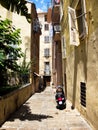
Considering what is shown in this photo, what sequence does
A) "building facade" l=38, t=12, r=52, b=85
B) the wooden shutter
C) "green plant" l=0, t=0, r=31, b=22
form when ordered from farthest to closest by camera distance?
"building facade" l=38, t=12, r=52, b=85 → the wooden shutter → "green plant" l=0, t=0, r=31, b=22

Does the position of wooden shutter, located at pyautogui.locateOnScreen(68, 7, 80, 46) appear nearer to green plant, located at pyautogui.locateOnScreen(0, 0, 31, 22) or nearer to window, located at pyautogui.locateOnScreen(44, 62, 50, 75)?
green plant, located at pyautogui.locateOnScreen(0, 0, 31, 22)

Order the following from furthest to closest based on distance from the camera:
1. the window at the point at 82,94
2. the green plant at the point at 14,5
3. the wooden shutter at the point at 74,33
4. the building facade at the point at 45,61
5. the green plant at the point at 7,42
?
the building facade at the point at 45,61 < the green plant at the point at 7,42 < the window at the point at 82,94 < the wooden shutter at the point at 74,33 < the green plant at the point at 14,5

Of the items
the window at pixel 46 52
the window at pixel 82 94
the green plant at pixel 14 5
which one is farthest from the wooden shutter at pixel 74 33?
the window at pixel 46 52

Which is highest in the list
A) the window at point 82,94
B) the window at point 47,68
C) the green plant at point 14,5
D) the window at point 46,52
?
the window at point 46,52

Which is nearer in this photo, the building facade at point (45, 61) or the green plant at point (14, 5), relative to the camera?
the green plant at point (14, 5)

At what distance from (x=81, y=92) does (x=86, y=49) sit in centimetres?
277

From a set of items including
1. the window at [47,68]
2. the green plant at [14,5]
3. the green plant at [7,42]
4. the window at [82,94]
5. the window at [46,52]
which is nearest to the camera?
the green plant at [14,5]

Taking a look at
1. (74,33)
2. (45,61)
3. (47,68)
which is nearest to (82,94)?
(74,33)

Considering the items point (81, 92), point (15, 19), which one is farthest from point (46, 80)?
point (81, 92)

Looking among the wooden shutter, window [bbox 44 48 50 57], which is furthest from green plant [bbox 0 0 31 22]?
window [bbox 44 48 50 57]

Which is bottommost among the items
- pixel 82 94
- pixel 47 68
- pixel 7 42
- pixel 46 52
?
pixel 82 94

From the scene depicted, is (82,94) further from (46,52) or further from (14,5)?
(46,52)

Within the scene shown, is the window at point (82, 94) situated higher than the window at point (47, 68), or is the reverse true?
the window at point (47, 68)

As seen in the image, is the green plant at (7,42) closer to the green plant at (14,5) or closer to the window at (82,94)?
the green plant at (14,5)
